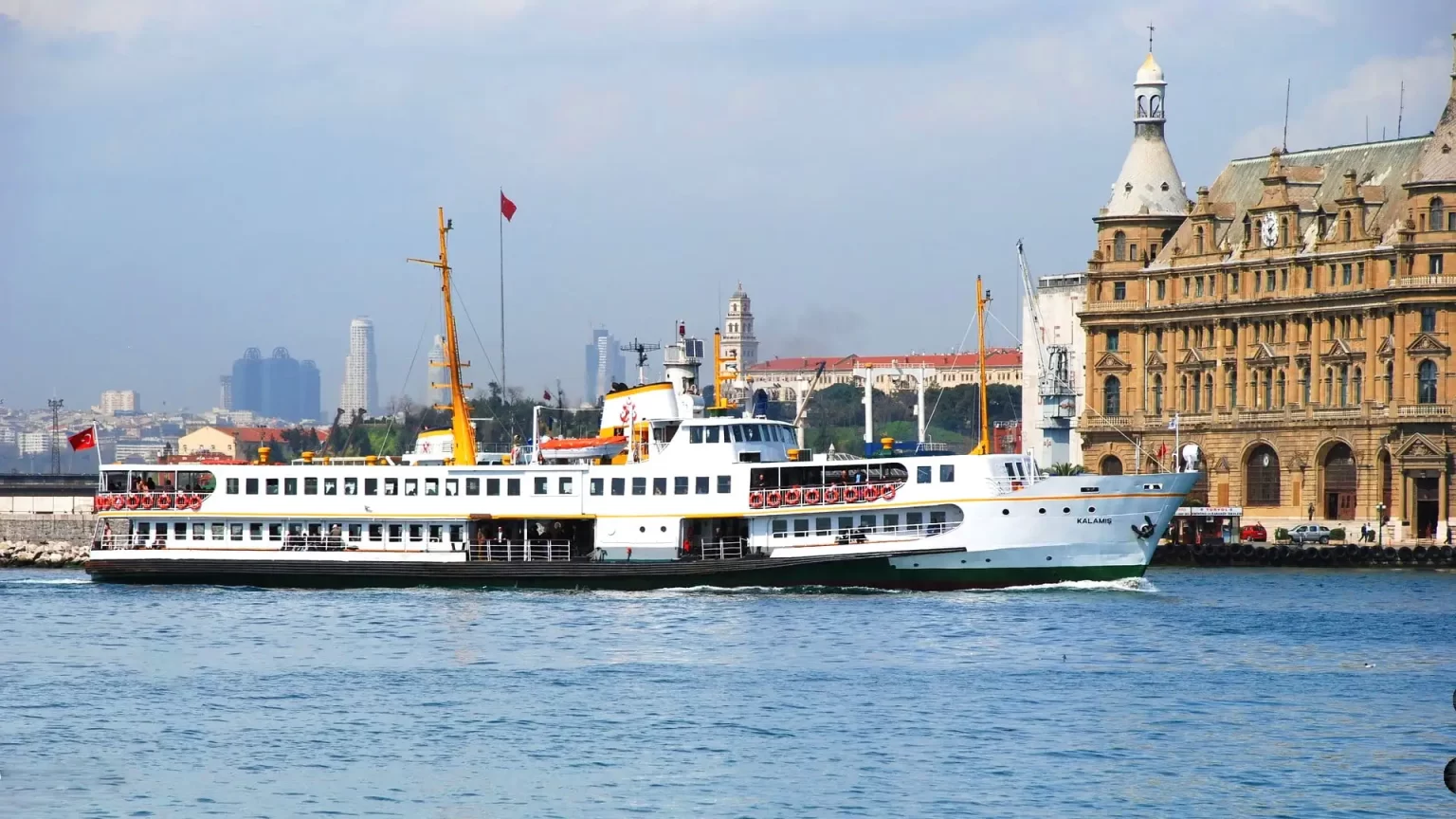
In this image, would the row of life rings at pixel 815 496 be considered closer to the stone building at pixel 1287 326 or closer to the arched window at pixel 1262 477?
the stone building at pixel 1287 326

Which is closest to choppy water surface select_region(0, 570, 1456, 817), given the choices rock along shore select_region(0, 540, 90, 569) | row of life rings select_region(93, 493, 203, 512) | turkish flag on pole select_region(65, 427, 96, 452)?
row of life rings select_region(93, 493, 203, 512)

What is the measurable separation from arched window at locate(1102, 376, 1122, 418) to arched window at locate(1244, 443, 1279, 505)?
11.6m

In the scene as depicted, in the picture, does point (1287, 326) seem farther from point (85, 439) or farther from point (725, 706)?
point (725, 706)

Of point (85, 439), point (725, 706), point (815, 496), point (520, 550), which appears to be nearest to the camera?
point (725, 706)

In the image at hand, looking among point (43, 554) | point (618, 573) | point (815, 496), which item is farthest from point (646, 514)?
point (43, 554)

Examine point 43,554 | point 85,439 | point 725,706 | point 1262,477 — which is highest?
point 85,439

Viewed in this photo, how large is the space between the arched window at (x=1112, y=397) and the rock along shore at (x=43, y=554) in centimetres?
5610

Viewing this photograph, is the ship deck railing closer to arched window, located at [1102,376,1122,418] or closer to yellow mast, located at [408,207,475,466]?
yellow mast, located at [408,207,475,466]

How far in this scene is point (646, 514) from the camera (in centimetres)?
7450

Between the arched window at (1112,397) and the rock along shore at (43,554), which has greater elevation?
the arched window at (1112,397)

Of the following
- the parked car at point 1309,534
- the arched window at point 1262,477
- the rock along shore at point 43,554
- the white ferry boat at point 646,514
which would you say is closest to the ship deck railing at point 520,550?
the white ferry boat at point 646,514

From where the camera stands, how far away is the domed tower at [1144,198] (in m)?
134

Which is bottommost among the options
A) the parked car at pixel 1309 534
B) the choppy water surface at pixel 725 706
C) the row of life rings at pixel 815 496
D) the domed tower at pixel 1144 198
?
the choppy water surface at pixel 725 706

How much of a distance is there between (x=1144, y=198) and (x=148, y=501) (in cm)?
7238
